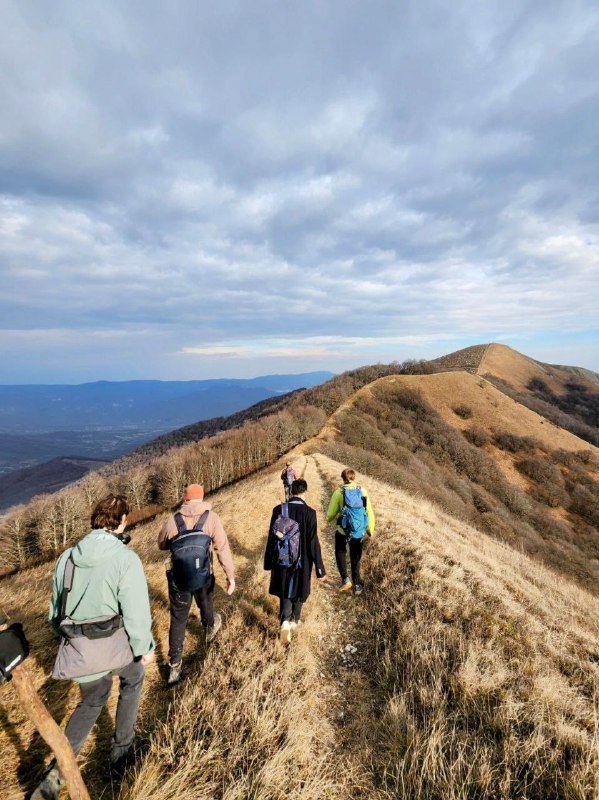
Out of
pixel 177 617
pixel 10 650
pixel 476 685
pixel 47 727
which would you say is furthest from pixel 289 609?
pixel 10 650

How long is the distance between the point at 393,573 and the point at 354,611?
1.29 m

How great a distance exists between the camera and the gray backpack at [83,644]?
3156 millimetres

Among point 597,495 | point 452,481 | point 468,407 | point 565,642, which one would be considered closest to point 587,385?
point 468,407

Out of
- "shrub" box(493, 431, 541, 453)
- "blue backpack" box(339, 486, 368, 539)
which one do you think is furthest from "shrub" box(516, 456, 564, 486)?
"blue backpack" box(339, 486, 368, 539)

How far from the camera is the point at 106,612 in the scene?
10.7ft

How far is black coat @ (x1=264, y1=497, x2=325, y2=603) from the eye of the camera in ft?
18.9

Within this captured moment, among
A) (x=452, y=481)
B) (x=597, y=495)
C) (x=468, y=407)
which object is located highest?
(x=468, y=407)

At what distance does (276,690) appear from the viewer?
4.53 meters

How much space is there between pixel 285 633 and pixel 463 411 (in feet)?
216

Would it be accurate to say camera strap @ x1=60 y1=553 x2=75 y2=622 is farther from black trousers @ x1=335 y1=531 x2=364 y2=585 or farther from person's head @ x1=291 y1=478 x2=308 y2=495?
black trousers @ x1=335 y1=531 x2=364 y2=585

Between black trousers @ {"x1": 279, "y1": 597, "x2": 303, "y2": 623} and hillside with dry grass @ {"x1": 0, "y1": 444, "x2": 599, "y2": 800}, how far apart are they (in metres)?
0.35

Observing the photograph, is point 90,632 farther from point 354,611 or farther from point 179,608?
point 354,611

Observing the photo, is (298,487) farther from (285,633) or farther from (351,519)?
(285,633)

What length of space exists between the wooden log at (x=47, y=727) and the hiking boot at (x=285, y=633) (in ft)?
10.5
